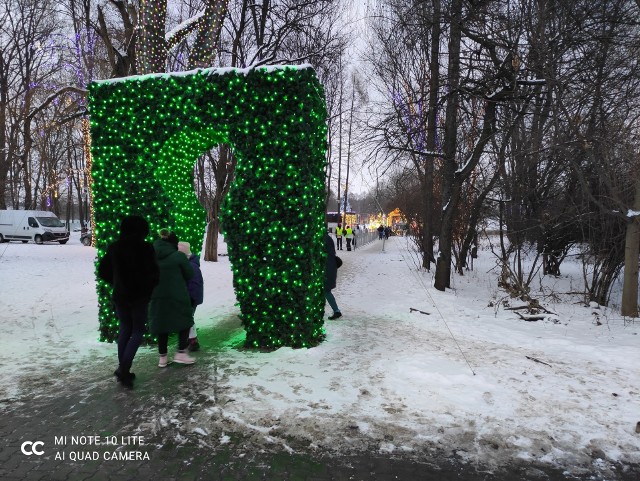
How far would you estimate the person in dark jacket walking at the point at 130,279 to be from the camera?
14.4 feet

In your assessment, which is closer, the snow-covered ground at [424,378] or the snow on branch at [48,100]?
the snow-covered ground at [424,378]

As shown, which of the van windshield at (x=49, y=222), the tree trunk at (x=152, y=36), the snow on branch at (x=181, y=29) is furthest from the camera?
the van windshield at (x=49, y=222)

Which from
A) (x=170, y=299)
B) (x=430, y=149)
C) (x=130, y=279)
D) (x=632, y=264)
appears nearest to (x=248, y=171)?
(x=170, y=299)

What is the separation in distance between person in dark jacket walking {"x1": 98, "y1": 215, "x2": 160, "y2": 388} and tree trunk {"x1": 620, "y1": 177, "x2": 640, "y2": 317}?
28.7ft

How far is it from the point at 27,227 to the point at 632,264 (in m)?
32.6

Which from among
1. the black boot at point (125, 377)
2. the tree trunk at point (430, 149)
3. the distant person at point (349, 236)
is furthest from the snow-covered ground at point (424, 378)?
the distant person at point (349, 236)

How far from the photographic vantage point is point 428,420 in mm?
3721

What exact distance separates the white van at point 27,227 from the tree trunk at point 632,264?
31189mm

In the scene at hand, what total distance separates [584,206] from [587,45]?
148 inches

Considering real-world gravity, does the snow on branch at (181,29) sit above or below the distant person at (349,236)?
above

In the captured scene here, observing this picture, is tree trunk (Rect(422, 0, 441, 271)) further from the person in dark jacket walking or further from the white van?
the white van

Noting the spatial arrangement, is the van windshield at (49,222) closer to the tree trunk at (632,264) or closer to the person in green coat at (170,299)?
the person in green coat at (170,299)

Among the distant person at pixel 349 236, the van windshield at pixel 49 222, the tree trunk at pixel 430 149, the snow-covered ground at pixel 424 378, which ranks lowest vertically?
the snow-covered ground at pixel 424 378

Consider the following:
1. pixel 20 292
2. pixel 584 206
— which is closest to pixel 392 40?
pixel 584 206
